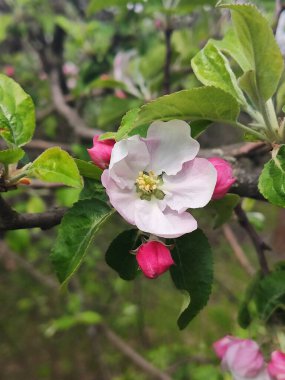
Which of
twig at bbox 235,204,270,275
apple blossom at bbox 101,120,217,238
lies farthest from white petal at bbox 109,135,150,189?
twig at bbox 235,204,270,275

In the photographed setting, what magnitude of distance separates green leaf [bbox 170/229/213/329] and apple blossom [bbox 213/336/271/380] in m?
0.19

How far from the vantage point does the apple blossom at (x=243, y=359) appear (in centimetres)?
80

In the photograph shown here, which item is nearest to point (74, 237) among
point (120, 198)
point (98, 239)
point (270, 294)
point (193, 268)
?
point (120, 198)

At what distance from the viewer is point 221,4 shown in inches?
23.2

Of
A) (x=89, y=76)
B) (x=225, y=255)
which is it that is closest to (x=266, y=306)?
(x=89, y=76)

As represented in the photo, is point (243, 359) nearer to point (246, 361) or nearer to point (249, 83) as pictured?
point (246, 361)

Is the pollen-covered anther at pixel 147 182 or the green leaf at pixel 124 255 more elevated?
the pollen-covered anther at pixel 147 182

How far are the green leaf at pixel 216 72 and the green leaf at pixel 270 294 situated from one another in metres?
0.35

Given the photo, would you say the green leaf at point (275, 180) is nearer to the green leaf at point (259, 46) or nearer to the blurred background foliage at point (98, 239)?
the green leaf at point (259, 46)

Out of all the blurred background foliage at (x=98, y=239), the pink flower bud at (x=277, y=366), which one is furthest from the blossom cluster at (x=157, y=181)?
the blurred background foliage at (x=98, y=239)

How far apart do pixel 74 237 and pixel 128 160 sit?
0.41 feet

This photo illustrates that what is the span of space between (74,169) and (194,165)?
163mm

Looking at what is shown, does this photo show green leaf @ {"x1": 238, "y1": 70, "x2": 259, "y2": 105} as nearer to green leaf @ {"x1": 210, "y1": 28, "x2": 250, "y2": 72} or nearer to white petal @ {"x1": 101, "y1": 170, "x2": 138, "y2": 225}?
green leaf @ {"x1": 210, "y1": 28, "x2": 250, "y2": 72}

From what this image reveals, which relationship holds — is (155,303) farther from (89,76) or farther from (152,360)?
(89,76)
